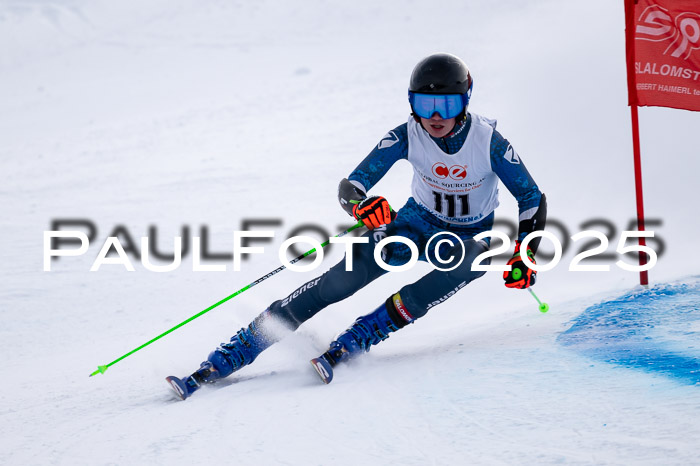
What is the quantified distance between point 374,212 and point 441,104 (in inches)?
22.6

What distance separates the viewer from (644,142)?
838 cm

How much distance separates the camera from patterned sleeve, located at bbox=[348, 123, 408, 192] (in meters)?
3.64

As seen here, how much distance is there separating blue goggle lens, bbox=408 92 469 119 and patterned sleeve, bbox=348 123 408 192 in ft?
0.92

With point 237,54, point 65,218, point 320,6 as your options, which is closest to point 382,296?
point 65,218

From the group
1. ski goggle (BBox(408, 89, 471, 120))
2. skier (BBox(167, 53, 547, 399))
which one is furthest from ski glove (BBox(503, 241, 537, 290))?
ski goggle (BBox(408, 89, 471, 120))

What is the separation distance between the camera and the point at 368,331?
365cm

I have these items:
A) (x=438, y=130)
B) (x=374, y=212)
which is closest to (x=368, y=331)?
(x=374, y=212)

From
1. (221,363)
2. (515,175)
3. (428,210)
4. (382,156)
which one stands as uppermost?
(382,156)

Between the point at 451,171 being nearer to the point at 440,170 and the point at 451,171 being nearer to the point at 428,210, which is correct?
the point at 440,170

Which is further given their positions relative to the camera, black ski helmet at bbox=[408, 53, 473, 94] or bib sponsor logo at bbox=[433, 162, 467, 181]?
bib sponsor logo at bbox=[433, 162, 467, 181]

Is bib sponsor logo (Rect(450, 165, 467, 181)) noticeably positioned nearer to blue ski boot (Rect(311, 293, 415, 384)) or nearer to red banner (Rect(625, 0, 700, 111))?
blue ski boot (Rect(311, 293, 415, 384))

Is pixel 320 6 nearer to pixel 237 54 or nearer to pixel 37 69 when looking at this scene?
pixel 237 54

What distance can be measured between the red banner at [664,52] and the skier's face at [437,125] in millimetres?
1462

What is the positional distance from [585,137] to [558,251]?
3.62m
